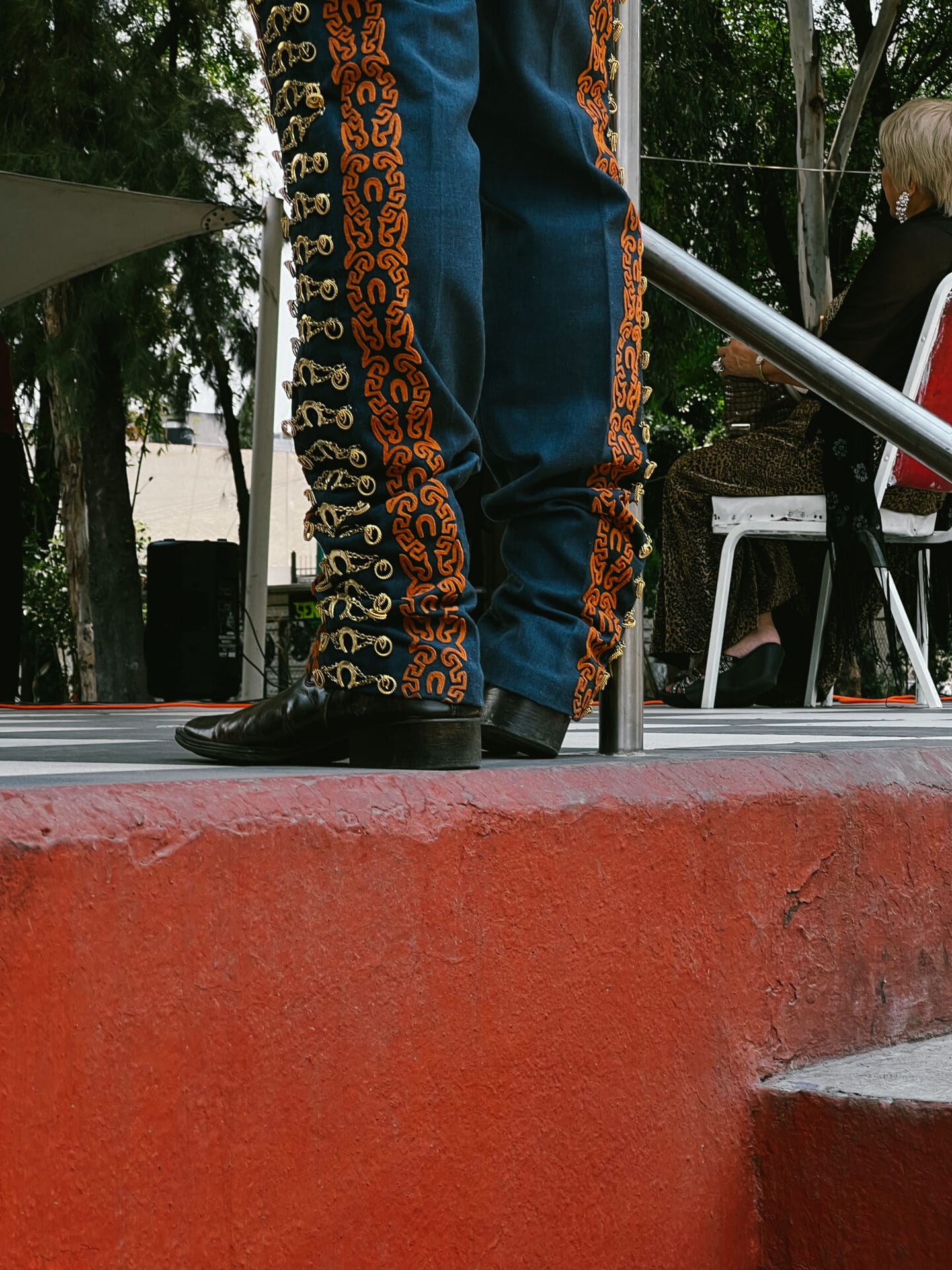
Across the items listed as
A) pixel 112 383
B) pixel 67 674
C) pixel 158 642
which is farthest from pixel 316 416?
pixel 67 674

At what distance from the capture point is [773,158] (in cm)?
1295

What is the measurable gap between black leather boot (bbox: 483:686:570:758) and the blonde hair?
121 inches

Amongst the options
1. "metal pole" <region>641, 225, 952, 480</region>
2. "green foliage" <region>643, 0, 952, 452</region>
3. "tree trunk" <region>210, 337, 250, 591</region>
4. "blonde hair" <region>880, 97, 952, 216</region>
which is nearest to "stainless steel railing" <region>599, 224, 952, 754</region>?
"metal pole" <region>641, 225, 952, 480</region>

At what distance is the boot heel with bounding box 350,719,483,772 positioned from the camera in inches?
42.6

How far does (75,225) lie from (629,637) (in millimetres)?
5083

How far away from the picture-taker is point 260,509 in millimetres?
5785

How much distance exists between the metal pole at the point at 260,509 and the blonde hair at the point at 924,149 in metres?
2.43

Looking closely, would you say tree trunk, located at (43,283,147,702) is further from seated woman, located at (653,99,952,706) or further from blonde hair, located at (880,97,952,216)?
blonde hair, located at (880,97,952,216)

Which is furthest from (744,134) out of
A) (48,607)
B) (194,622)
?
(48,607)

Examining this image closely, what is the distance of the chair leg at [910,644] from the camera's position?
3564mm

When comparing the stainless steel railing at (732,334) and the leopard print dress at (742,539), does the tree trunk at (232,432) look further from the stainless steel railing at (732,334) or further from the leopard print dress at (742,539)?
the stainless steel railing at (732,334)

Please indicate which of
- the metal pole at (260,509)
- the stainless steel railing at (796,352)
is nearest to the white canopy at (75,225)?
the metal pole at (260,509)

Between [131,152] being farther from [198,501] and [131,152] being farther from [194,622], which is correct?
[198,501]

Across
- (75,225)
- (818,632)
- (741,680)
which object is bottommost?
(741,680)
